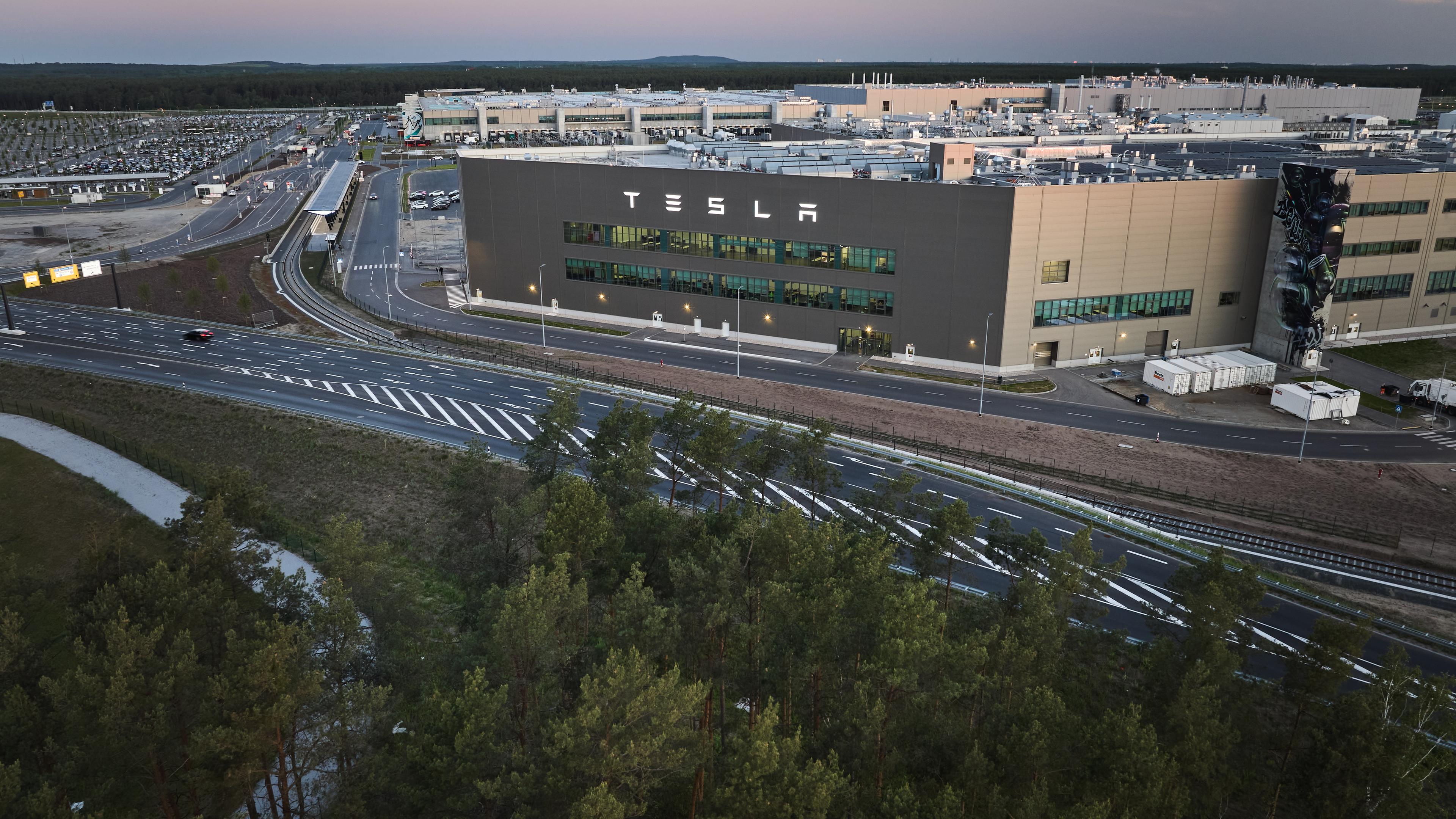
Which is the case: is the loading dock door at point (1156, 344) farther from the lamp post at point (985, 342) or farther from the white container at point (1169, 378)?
the lamp post at point (985, 342)

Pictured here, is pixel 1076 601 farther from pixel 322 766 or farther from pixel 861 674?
pixel 322 766

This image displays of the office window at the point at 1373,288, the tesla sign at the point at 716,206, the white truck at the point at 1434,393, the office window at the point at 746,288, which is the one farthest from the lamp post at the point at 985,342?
the office window at the point at 1373,288

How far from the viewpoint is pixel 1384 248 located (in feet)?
298

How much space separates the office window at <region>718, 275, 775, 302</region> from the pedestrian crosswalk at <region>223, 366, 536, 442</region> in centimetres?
2857

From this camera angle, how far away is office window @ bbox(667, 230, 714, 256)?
95438 millimetres

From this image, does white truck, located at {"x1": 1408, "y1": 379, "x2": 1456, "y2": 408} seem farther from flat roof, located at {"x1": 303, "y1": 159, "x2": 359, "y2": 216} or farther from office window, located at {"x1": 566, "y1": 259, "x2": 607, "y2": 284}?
flat roof, located at {"x1": 303, "y1": 159, "x2": 359, "y2": 216}

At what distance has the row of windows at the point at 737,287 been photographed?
90000 mm

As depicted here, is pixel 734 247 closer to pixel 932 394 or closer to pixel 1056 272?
pixel 932 394

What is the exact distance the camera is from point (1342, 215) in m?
83.6

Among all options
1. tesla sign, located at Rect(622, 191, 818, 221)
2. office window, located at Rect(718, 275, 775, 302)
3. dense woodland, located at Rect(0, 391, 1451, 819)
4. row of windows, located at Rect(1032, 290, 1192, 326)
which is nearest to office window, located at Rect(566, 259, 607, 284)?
tesla sign, located at Rect(622, 191, 818, 221)

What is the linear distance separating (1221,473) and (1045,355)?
2425 cm

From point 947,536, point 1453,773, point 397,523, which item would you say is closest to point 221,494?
point 397,523

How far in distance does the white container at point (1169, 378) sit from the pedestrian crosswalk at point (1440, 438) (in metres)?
16.0

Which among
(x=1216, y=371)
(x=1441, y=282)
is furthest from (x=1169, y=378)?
(x=1441, y=282)
